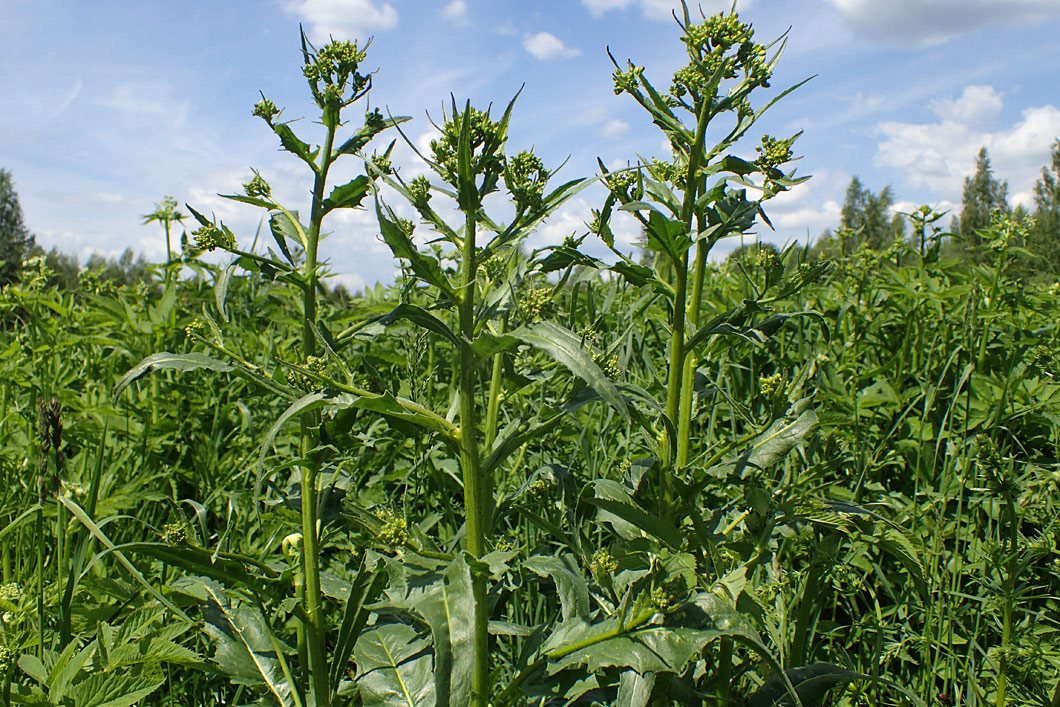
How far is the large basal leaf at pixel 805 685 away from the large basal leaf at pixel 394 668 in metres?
0.82

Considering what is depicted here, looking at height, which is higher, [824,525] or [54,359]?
[54,359]

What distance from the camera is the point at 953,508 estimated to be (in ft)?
8.80

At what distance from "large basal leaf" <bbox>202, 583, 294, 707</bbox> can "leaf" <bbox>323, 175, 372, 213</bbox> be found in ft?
3.62

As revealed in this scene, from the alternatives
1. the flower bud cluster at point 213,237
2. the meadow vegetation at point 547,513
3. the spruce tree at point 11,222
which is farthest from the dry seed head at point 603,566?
the spruce tree at point 11,222

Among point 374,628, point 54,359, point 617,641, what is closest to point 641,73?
point 617,641

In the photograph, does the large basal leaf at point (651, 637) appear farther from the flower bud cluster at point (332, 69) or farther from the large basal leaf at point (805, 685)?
the flower bud cluster at point (332, 69)

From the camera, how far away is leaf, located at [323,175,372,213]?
180 cm

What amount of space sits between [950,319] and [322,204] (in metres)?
2.82

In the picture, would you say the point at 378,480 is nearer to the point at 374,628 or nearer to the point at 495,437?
the point at 374,628

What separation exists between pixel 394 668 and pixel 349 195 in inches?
47.3

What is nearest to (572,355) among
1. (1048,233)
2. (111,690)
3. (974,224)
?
(111,690)

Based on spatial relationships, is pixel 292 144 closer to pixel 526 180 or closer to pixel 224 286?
pixel 224 286

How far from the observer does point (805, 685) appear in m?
1.65

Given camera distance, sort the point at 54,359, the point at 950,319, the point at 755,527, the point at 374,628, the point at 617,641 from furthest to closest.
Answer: the point at 54,359
the point at 950,319
the point at 374,628
the point at 755,527
the point at 617,641
